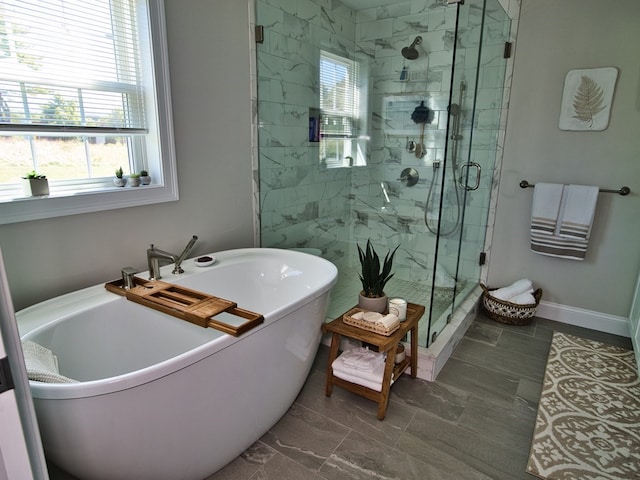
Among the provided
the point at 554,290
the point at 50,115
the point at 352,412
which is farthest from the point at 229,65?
the point at 554,290

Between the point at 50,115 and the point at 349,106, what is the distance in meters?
2.38

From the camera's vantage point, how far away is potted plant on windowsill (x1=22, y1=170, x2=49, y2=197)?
1638 mm

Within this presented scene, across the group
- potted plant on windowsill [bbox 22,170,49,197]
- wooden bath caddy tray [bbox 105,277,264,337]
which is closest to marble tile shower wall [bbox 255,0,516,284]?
wooden bath caddy tray [bbox 105,277,264,337]

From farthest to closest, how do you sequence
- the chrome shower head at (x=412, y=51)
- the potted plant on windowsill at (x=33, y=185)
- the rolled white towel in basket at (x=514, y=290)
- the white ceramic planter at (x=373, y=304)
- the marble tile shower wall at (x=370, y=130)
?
the chrome shower head at (x=412, y=51) < the rolled white towel in basket at (x=514, y=290) < the marble tile shower wall at (x=370, y=130) < the white ceramic planter at (x=373, y=304) < the potted plant on windowsill at (x=33, y=185)

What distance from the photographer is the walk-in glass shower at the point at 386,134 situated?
2.64 meters

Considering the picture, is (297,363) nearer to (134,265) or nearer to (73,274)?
(134,265)

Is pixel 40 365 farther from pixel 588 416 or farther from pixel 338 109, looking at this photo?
pixel 338 109

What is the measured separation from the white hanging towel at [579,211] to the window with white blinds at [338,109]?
68.1 inches

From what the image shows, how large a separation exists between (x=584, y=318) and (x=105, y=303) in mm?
3217

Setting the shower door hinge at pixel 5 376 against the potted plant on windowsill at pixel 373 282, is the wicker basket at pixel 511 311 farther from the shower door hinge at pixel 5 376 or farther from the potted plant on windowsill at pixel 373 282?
the shower door hinge at pixel 5 376

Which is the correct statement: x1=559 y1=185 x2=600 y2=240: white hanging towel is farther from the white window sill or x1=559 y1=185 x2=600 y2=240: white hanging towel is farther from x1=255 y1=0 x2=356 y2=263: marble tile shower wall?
the white window sill

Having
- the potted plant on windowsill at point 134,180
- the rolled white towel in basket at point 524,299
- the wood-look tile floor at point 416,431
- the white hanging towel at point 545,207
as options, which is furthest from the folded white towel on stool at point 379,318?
the white hanging towel at point 545,207

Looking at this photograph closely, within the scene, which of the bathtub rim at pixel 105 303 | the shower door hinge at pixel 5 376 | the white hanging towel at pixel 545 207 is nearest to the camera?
the shower door hinge at pixel 5 376

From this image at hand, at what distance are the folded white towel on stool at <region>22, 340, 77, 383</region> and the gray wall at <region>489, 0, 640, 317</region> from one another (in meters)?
3.11
